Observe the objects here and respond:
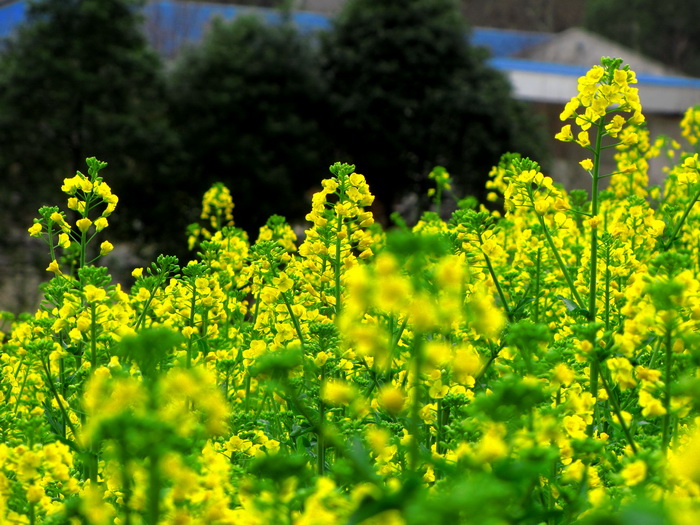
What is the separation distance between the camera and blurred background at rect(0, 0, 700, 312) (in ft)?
48.8

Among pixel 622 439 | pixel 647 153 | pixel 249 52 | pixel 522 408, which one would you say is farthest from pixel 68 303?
pixel 249 52

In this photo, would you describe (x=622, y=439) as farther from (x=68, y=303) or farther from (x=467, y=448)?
(x=68, y=303)

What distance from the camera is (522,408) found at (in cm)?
129

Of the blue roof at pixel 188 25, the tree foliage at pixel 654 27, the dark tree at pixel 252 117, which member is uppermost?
the tree foliage at pixel 654 27

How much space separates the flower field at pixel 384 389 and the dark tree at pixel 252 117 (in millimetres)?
11799

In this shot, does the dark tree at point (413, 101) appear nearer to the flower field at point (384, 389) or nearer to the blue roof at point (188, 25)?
the blue roof at point (188, 25)

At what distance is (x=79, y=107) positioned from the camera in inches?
591

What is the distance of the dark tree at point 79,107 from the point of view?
48.6ft

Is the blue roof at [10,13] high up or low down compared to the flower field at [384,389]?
up

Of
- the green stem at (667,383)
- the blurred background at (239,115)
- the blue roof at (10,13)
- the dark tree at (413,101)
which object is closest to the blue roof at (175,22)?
the blue roof at (10,13)

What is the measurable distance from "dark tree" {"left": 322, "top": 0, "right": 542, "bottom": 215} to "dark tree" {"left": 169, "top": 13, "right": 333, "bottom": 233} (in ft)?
2.18

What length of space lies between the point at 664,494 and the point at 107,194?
6.52ft

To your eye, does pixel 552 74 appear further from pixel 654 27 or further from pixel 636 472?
pixel 636 472

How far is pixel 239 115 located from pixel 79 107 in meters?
2.51
